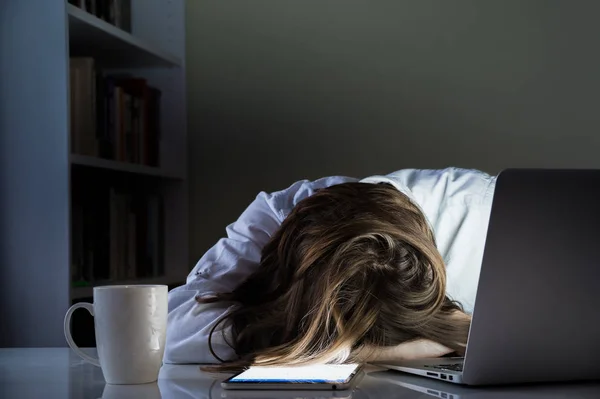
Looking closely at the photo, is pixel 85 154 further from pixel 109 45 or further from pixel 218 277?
pixel 218 277

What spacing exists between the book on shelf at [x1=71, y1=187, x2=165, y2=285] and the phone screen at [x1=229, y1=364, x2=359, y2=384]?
1.48m

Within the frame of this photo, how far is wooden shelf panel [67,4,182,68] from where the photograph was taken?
2.20 metres

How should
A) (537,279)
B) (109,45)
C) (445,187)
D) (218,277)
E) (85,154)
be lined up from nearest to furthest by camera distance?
(537,279), (218,277), (445,187), (85,154), (109,45)

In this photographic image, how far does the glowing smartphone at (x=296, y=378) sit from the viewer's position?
2.39 ft

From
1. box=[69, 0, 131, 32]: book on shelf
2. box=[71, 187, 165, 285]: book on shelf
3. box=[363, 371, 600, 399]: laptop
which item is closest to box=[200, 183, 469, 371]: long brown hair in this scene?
box=[363, 371, 600, 399]: laptop

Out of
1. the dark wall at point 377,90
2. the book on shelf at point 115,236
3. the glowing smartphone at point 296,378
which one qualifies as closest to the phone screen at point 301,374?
the glowing smartphone at point 296,378

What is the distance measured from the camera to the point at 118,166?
7.85 ft

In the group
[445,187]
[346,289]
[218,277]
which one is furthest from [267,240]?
[445,187]

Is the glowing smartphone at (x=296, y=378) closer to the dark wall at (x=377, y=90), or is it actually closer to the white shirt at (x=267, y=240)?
the white shirt at (x=267, y=240)

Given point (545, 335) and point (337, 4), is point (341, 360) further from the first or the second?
point (337, 4)

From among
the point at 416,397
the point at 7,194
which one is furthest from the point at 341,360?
the point at 7,194

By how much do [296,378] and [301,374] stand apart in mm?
36

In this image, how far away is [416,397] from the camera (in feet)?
2.28

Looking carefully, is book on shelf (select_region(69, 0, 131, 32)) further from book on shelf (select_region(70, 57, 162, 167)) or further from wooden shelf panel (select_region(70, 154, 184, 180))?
wooden shelf panel (select_region(70, 154, 184, 180))
